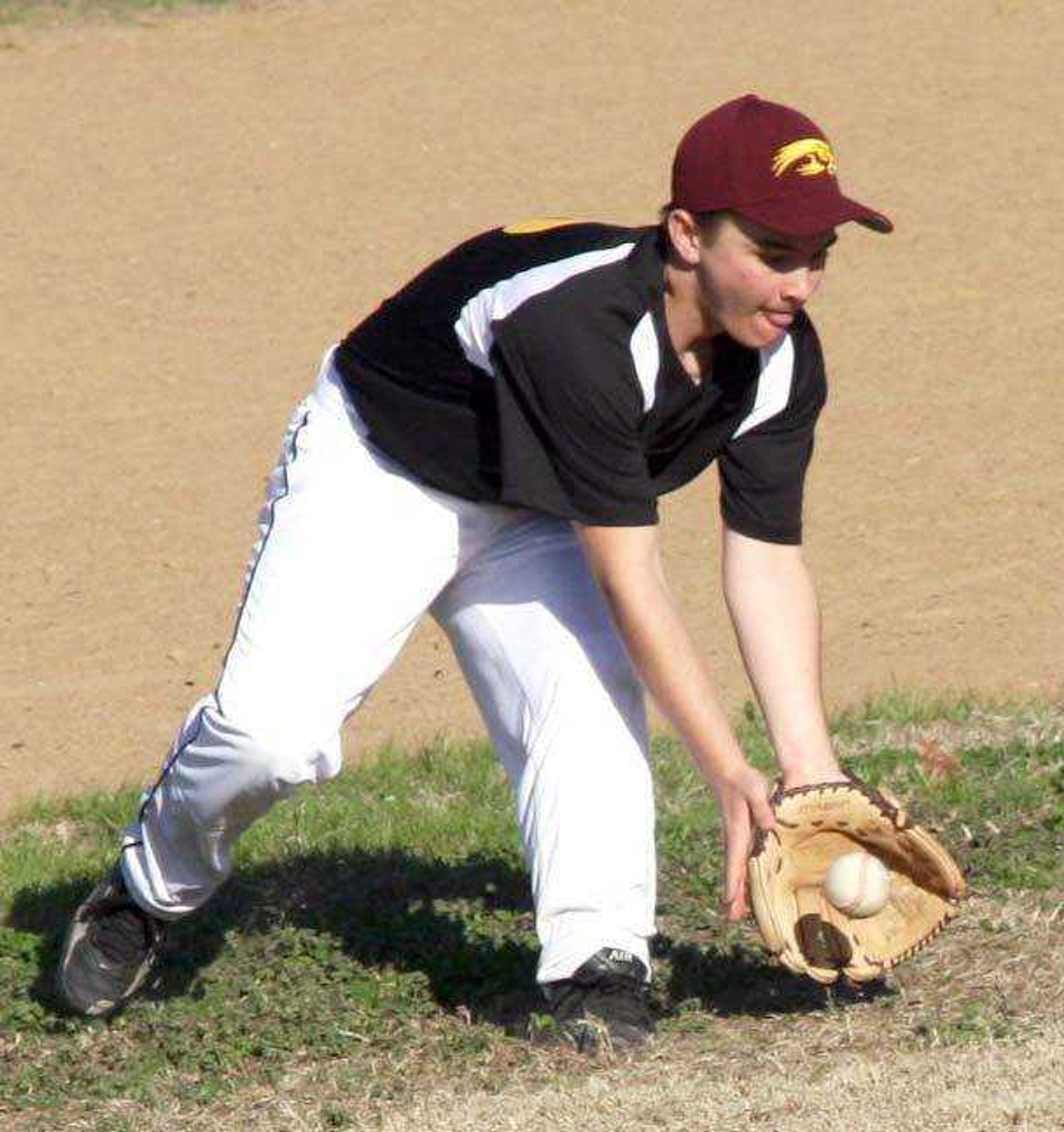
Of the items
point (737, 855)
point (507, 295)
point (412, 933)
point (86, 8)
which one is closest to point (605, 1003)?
point (737, 855)

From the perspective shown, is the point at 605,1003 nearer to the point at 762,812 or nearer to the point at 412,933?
the point at 762,812

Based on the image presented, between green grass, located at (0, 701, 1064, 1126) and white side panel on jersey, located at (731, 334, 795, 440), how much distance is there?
3.91ft

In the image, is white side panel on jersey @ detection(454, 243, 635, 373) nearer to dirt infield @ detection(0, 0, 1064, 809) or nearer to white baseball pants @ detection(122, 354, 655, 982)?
white baseball pants @ detection(122, 354, 655, 982)

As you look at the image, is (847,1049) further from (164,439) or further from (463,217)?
(463,217)

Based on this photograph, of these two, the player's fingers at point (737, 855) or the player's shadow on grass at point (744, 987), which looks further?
the player's shadow on grass at point (744, 987)

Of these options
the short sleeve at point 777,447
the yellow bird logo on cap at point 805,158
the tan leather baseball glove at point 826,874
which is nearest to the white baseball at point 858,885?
the tan leather baseball glove at point 826,874

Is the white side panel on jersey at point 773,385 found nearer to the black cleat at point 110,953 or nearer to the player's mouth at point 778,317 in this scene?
the player's mouth at point 778,317

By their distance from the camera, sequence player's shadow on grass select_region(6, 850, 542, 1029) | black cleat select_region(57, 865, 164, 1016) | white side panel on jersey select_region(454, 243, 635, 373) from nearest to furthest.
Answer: white side panel on jersey select_region(454, 243, 635, 373), black cleat select_region(57, 865, 164, 1016), player's shadow on grass select_region(6, 850, 542, 1029)

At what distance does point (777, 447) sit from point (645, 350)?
1.60ft

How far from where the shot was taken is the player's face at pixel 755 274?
438 centimetres

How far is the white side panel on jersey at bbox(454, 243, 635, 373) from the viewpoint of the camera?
4530 millimetres

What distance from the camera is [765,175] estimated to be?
14.2ft

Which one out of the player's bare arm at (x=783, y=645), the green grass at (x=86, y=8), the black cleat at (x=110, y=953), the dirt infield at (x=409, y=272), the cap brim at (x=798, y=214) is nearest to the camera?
the cap brim at (x=798, y=214)

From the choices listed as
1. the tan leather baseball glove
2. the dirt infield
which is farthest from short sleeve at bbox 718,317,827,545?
the dirt infield
